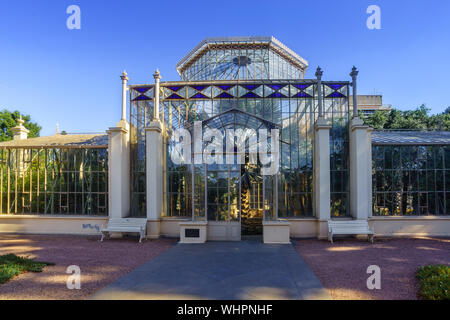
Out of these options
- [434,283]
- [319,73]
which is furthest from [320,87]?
[434,283]

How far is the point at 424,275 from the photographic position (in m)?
6.62

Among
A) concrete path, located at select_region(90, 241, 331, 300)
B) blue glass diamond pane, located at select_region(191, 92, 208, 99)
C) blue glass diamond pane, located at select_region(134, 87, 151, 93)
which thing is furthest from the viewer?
blue glass diamond pane, located at select_region(134, 87, 151, 93)

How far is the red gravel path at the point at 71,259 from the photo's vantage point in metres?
6.28

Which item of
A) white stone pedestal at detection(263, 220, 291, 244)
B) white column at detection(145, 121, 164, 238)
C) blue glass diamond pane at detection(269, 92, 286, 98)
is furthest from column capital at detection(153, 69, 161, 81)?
white stone pedestal at detection(263, 220, 291, 244)

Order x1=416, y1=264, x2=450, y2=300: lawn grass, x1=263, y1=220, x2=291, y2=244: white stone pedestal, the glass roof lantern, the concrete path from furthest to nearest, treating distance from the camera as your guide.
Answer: the glass roof lantern < x1=263, y1=220, x2=291, y2=244: white stone pedestal < the concrete path < x1=416, y1=264, x2=450, y2=300: lawn grass

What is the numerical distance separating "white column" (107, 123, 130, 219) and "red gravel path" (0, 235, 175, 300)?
61.1 inches

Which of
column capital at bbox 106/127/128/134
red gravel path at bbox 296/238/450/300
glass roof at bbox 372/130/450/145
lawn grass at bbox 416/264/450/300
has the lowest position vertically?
red gravel path at bbox 296/238/450/300

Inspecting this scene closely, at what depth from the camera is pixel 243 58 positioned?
642 inches

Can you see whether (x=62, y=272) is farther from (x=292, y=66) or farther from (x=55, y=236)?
(x=292, y=66)

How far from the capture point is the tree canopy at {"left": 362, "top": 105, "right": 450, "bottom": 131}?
26.0m

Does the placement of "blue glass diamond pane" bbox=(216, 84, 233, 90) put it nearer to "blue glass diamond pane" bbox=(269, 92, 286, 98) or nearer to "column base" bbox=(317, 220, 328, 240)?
"blue glass diamond pane" bbox=(269, 92, 286, 98)

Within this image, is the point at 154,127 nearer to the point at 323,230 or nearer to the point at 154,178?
the point at 154,178

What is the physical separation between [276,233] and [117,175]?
8.22 m

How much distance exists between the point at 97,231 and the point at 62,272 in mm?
6095
